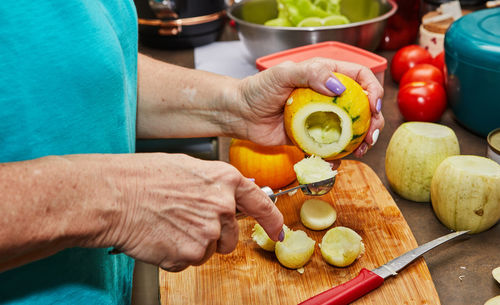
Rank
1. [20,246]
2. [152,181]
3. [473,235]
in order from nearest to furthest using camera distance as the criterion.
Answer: [20,246] < [152,181] < [473,235]

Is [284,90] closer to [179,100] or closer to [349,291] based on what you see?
[179,100]

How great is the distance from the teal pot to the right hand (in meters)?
0.93

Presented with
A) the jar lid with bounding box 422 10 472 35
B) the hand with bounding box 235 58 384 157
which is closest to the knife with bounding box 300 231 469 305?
the hand with bounding box 235 58 384 157

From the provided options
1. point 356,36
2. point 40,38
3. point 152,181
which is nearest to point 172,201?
point 152,181

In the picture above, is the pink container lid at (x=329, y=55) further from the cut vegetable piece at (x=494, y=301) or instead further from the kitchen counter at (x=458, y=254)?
the cut vegetable piece at (x=494, y=301)

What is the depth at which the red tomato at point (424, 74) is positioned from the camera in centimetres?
182

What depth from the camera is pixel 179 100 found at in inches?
52.8

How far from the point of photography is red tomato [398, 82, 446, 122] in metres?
1.66

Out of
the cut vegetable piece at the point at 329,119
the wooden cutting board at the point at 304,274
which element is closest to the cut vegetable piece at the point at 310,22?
the cut vegetable piece at the point at 329,119

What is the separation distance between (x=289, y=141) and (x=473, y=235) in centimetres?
56

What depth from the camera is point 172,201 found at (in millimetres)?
828

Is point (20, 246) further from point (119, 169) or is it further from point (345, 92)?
point (345, 92)

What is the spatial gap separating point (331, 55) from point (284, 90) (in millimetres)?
585

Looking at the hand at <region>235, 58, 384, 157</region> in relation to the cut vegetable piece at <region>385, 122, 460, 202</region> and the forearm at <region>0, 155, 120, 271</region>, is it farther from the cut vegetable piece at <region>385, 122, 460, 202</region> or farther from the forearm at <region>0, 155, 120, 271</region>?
the forearm at <region>0, 155, 120, 271</region>
